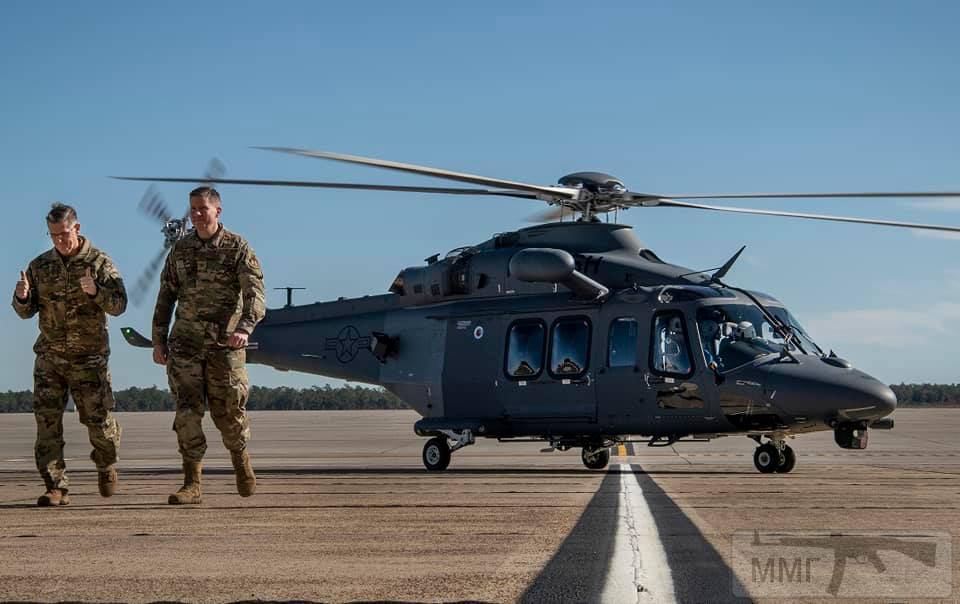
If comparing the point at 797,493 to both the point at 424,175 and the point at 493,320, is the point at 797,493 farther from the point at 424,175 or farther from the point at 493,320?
the point at 493,320

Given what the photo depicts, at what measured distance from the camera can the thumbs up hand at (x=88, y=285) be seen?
966 centimetres

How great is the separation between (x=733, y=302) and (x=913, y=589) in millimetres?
11348

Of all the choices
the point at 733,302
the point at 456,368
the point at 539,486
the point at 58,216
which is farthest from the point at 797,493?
the point at 456,368

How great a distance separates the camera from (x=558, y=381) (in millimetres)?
16562

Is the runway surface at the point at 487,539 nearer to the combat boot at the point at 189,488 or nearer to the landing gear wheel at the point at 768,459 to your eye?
the combat boot at the point at 189,488

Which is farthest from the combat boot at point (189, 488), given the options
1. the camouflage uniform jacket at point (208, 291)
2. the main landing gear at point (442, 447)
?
the main landing gear at point (442, 447)

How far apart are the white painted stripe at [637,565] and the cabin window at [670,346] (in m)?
7.44

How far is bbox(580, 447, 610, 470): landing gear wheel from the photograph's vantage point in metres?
16.6

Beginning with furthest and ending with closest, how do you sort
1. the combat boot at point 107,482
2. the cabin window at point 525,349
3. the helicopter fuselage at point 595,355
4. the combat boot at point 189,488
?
1. the cabin window at point 525,349
2. the helicopter fuselage at point 595,355
3. the combat boot at point 107,482
4. the combat boot at point 189,488

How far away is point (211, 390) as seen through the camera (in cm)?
966

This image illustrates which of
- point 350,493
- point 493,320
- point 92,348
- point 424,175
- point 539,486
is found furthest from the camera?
point 493,320

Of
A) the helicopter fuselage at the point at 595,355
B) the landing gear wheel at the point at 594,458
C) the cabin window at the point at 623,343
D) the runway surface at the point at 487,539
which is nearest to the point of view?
the runway surface at the point at 487,539

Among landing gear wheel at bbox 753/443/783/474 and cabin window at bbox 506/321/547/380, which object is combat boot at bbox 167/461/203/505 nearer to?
cabin window at bbox 506/321/547/380

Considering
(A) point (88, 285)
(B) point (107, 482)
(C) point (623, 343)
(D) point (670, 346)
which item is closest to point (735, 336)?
A: (D) point (670, 346)
